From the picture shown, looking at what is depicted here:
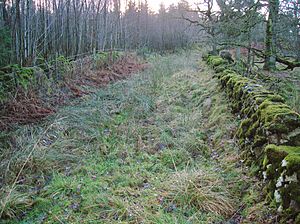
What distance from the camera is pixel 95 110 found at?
686 centimetres

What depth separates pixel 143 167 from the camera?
13.9ft

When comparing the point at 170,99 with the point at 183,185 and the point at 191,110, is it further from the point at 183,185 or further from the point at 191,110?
the point at 183,185

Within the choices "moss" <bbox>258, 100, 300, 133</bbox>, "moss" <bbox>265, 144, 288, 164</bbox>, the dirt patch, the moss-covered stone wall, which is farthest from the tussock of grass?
the dirt patch

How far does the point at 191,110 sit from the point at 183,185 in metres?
3.81

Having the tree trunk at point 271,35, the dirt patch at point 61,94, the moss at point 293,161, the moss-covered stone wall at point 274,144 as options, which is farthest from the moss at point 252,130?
the dirt patch at point 61,94

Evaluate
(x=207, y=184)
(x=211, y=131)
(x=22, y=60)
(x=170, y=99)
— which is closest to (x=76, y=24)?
(x=22, y=60)

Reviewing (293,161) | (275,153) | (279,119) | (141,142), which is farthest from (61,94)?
(293,161)

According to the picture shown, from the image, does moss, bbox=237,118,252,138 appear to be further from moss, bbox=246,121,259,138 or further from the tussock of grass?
the tussock of grass

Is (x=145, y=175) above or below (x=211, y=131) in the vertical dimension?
below

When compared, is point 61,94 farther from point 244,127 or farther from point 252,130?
point 252,130

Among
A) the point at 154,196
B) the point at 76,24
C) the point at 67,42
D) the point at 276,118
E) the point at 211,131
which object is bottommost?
the point at 154,196

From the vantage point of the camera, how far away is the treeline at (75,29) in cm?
706

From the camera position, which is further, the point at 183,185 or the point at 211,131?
the point at 211,131

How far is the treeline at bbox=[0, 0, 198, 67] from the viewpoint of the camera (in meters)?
7.06
